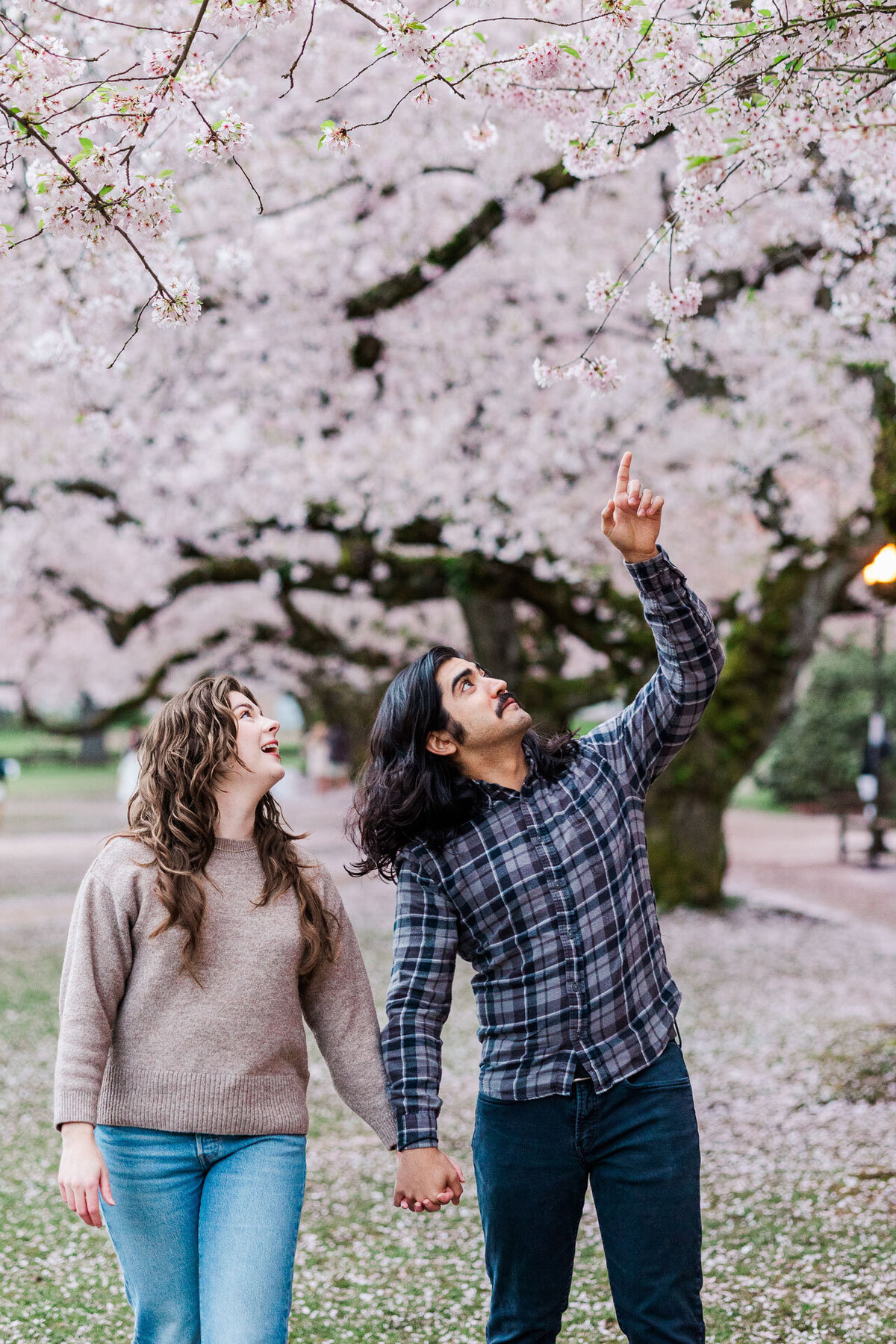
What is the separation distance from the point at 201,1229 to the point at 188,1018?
38 centimetres

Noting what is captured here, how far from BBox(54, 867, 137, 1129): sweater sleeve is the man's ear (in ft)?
2.16

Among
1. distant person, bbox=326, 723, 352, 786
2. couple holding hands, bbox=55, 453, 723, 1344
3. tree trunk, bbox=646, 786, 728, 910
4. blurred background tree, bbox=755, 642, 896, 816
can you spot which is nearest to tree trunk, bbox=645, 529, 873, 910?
tree trunk, bbox=646, 786, 728, 910

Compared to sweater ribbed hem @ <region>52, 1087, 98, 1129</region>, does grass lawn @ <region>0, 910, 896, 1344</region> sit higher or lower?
lower

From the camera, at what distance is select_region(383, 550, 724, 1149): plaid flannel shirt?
7.78 feet

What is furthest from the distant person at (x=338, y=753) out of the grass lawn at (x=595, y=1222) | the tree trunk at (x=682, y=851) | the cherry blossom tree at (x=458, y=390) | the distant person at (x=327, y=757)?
the grass lawn at (x=595, y=1222)

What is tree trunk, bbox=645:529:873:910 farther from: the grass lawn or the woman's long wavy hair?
the woman's long wavy hair

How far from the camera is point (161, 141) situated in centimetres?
421

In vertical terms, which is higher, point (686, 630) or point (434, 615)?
point (434, 615)

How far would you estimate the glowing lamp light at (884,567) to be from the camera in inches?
302

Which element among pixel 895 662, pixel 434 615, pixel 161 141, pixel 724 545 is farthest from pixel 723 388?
pixel 895 662

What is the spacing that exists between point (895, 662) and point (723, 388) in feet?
56.1

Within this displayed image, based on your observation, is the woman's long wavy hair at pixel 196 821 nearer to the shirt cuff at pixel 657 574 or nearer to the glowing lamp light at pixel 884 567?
the shirt cuff at pixel 657 574

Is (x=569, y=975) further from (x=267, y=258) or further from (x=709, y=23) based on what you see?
(x=267, y=258)

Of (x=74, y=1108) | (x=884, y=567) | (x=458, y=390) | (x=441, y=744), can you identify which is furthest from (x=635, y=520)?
(x=458, y=390)
